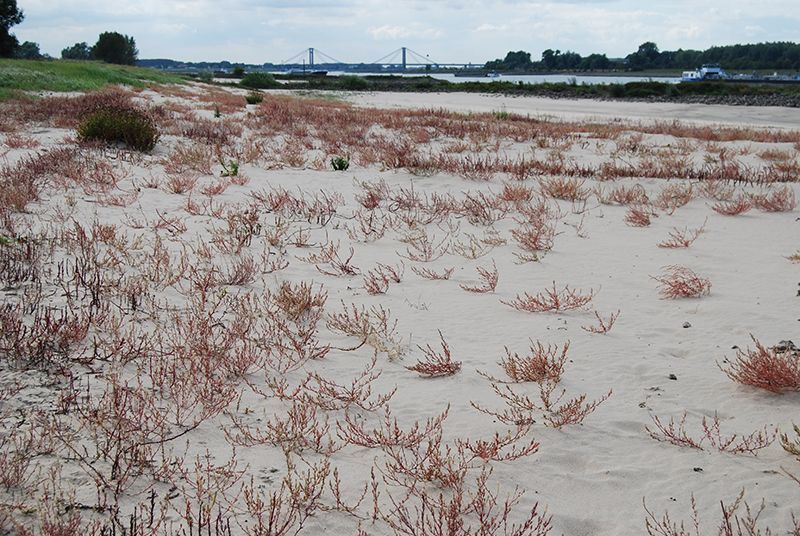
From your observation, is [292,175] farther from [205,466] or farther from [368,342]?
[205,466]

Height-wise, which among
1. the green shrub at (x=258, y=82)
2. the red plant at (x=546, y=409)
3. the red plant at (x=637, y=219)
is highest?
the green shrub at (x=258, y=82)

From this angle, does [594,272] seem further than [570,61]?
No

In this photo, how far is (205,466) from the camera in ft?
9.41

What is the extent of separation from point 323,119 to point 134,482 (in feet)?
57.7

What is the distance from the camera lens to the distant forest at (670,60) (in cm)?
11338

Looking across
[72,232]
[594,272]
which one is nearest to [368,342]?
[594,272]

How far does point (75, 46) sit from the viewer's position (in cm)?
13000

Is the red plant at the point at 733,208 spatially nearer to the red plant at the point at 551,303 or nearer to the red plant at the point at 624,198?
the red plant at the point at 624,198

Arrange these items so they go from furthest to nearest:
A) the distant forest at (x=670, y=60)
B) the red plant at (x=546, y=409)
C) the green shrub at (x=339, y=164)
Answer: the distant forest at (x=670, y=60) < the green shrub at (x=339, y=164) < the red plant at (x=546, y=409)

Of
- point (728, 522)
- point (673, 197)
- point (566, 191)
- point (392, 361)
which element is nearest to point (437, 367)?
point (392, 361)

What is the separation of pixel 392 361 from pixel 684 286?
107 inches

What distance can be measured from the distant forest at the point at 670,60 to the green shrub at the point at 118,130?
11875 cm

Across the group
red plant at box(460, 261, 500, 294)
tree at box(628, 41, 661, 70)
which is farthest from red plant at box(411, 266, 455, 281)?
tree at box(628, 41, 661, 70)

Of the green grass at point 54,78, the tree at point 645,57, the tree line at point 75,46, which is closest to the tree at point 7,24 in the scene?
the tree line at point 75,46
